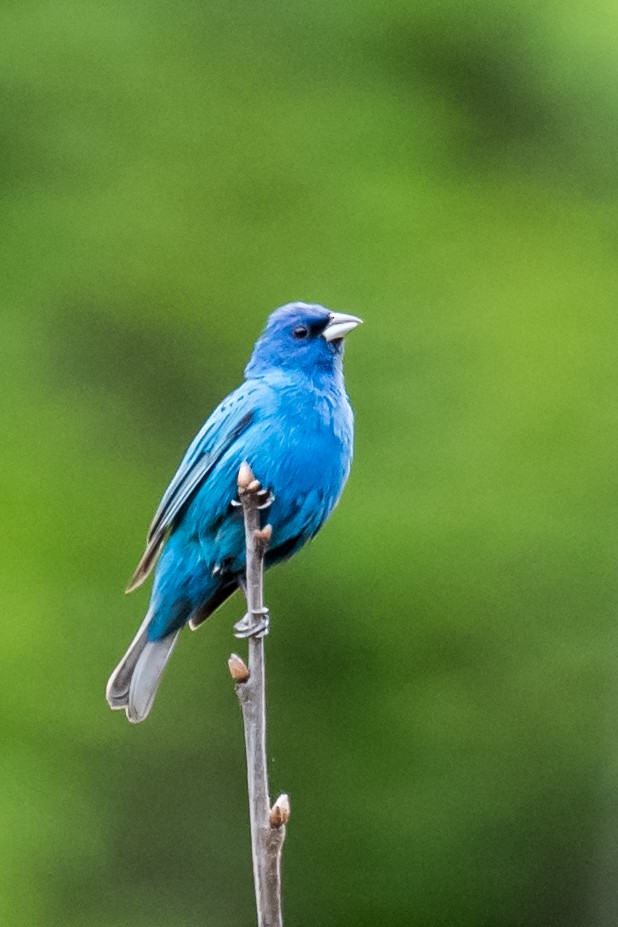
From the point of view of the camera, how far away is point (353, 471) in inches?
294

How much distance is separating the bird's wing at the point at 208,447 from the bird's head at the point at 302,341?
0.52 ft

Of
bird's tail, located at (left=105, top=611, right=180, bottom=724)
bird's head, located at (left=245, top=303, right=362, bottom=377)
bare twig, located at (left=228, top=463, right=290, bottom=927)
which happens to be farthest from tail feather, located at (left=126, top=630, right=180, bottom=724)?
bare twig, located at (left=228, top=463, right=290, bottom=927)

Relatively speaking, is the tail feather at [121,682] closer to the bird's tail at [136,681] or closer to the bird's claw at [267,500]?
the bird's tail at [136,681]

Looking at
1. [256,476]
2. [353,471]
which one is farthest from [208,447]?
[353,471]

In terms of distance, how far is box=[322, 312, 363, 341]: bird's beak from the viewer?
4.37 m

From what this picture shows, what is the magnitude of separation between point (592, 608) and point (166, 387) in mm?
2434

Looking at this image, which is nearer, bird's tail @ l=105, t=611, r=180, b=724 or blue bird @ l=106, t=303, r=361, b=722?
blue bird @ l=106, t=303, r=361, b=722

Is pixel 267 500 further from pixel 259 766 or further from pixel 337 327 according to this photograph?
pixel 259 766

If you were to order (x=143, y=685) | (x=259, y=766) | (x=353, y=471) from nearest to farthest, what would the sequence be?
(x=259, y=766) → (x=143, y=685) → (x=353, y=471)

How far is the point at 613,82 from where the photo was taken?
27.2 feet

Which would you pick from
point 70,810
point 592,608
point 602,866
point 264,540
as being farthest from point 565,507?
point 264,540

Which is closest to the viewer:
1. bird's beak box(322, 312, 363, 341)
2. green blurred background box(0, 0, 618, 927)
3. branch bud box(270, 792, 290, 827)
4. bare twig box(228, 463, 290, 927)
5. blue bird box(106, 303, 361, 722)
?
bare twig box(228, 463, 290, 927)

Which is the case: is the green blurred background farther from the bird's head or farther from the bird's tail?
the bird's tail

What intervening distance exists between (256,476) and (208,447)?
27 centimetres
